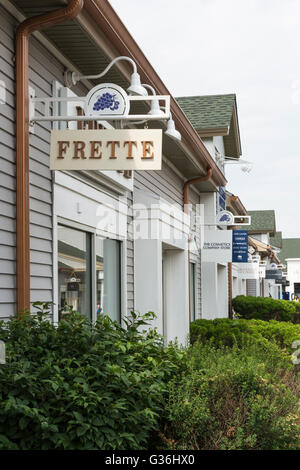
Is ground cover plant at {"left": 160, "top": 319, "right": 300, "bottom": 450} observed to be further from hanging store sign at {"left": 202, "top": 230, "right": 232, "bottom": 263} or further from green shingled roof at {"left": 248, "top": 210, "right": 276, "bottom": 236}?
green shingled roof at {"left": 248, "top": 210, "right": 276, "bottom": 236}

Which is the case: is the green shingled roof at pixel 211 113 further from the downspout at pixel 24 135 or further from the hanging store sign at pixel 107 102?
the downspout at pixel 24 135

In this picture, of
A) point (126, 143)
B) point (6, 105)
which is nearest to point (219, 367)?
point (126, 143)

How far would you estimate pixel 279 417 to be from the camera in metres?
5.56

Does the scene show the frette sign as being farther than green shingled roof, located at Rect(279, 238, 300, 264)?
Result: No

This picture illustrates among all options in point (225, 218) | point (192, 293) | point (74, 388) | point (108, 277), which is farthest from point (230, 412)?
point (225, 218)

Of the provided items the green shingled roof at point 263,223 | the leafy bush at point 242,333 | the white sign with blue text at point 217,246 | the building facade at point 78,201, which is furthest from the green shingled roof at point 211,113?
the green shingled roof at point 263,223

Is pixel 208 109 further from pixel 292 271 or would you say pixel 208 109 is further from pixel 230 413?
pixel 292 271

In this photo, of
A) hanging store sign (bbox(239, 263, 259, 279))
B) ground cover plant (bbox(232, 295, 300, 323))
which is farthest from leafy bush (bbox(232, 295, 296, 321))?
hanging store sign (bbox(239, 263, 259, 279))

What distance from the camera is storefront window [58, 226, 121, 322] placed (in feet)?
23.0

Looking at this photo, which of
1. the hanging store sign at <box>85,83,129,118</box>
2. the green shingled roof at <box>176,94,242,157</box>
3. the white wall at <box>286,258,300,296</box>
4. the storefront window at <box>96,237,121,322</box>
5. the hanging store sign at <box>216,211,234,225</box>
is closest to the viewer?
the hanging store sign at <box>85,83,129,118</box>

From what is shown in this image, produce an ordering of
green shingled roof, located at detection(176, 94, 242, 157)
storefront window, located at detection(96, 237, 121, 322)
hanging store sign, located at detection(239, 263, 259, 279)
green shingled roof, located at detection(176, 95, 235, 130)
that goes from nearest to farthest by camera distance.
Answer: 1. storefront window, located at detection(96, 237, 121, 322)
2. green shingled roof, located at detection(176, 94, 242, 157)
3. green shingled roof, located at detection(176, 95, 235, 130)
4. hanging store sign, located at detection(239, 263, 259, 279)

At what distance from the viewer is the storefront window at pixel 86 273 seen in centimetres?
702

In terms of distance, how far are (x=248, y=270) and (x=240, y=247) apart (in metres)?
7.69

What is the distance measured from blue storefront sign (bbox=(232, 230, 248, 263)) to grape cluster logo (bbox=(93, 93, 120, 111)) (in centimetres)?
1434
